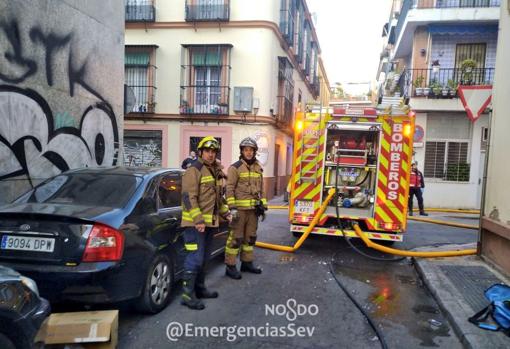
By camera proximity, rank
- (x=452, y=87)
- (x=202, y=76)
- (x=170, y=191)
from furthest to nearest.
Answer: (x=202, y=76), (x=452, y=87), (x=170, y=191)

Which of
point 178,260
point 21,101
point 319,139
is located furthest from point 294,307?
point 21,101

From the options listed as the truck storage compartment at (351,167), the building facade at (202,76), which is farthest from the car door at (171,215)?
the building facade at (202,76)

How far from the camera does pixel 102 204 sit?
402cm

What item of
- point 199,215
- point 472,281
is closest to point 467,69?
point 472,281

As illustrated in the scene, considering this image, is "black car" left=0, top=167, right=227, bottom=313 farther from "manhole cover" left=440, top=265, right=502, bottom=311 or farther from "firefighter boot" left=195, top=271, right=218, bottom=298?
"manhole cover" left=440, top=265, right=502, bottom=311

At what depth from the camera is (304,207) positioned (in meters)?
7.38

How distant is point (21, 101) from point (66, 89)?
1.11 metres

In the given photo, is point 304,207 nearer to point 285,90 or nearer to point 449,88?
point 449,88

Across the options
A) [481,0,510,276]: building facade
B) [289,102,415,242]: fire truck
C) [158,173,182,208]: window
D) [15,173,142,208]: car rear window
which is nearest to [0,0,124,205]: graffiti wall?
[15,173,142,208]: car rear window

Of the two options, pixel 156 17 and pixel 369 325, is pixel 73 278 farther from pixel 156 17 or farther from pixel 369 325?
pixel 156 17

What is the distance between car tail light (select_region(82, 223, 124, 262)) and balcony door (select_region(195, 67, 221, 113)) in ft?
43.8

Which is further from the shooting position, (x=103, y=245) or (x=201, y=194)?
(x=201, y=194)

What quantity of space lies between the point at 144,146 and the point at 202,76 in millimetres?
3812

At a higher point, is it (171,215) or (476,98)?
(476,98)
